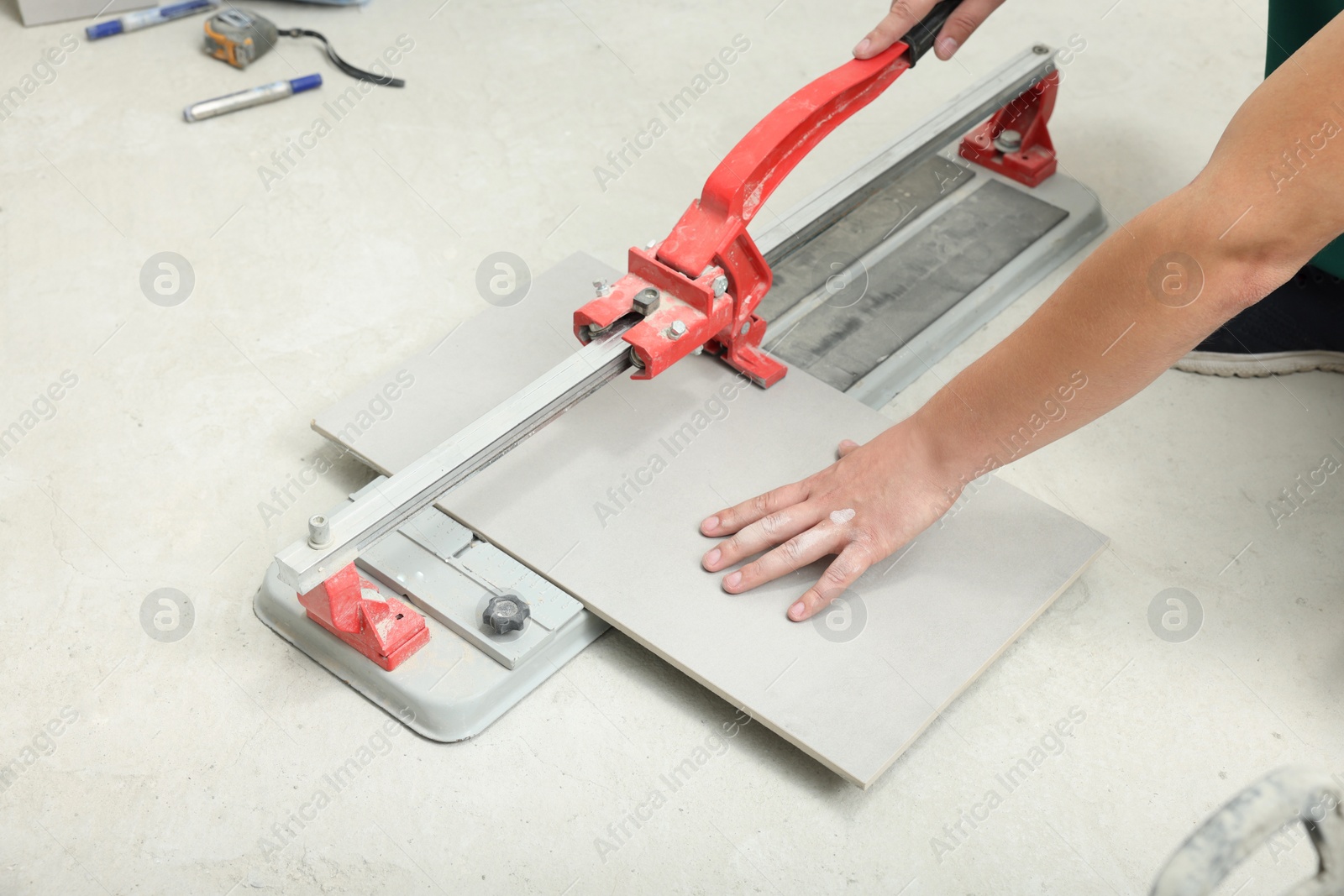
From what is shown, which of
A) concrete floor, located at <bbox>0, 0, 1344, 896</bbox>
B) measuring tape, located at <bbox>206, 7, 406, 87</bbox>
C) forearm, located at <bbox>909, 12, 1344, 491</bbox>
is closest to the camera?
forearm, located at <bbox>909, 12, 1344, 491</bbox>

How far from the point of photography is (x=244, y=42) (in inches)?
110

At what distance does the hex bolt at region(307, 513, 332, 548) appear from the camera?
147cm

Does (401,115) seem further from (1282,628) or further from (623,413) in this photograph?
(1282,628)

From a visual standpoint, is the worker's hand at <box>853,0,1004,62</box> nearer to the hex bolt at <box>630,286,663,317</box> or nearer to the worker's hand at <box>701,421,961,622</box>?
the hex bolt at <box>630,286,663,317</box>

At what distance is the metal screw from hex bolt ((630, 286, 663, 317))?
108 centimetres

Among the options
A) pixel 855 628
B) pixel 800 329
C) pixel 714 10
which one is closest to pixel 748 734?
pixel 855 628

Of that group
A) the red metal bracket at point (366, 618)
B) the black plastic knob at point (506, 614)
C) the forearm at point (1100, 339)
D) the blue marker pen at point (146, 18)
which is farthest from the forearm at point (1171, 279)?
the blue marker pen at point (146, 18)

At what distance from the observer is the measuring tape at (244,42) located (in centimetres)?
280

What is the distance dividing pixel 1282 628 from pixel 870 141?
53.7 inches

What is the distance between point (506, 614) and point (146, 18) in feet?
6.61

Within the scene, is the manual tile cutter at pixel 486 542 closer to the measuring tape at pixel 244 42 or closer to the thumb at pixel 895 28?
the thumb at pixel 895 28

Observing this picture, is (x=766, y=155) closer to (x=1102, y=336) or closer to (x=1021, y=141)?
(x=1102, y=336)

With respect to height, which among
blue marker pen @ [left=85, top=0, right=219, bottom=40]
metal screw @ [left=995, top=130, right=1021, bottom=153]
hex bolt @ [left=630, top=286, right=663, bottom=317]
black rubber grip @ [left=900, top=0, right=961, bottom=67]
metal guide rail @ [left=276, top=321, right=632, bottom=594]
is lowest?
metal screw @ [left=995, top=130, right=1021, bottom=153]

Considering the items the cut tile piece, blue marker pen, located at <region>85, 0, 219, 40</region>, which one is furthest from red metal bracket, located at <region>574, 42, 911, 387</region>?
blue marker pen, located at <region>85, 0, 219, 40</region>
